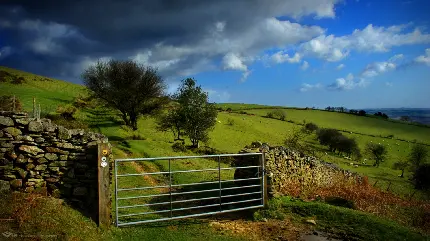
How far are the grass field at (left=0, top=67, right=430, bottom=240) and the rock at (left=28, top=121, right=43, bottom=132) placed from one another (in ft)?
11.9

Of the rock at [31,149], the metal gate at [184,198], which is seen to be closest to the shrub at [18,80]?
the metal gate at [184,198]

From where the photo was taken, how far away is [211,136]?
48156mm

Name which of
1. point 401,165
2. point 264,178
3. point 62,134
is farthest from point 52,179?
point 401,165

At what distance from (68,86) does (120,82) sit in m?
35.2

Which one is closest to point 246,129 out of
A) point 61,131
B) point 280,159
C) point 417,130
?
point 280,159

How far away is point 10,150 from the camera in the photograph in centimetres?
951

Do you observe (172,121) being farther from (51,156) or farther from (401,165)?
(401,165)

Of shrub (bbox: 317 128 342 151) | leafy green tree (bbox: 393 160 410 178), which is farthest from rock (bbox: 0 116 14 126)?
shrub (bbox: 317 128 342 151)

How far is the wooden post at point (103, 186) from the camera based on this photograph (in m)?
9.45

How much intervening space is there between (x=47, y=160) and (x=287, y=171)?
10.6 m

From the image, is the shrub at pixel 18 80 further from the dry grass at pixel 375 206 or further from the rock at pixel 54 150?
the dry grass at pixel 375 206

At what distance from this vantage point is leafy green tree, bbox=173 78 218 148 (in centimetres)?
4006

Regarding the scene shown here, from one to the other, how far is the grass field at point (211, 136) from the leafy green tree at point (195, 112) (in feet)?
9.51

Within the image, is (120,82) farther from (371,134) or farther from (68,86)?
(371,134)
